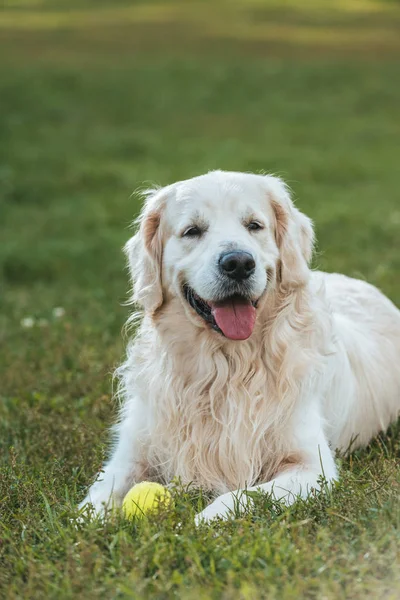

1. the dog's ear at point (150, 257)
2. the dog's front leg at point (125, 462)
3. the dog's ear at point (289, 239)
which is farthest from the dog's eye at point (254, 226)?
the dog's front leg at point (125, 462)

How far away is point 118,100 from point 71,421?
52.3 feet

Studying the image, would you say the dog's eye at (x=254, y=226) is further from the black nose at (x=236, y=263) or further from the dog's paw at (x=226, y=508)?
the dog's paw at (x=226, y=508)

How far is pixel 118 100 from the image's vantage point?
65.9ft

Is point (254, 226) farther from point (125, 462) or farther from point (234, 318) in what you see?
point (125, 462)

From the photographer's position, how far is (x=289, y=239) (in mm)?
4191

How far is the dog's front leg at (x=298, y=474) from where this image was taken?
136 inches

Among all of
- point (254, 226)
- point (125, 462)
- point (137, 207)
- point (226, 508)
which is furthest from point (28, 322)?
point (137, 207)

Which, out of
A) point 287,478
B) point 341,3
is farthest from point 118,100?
point 287,478

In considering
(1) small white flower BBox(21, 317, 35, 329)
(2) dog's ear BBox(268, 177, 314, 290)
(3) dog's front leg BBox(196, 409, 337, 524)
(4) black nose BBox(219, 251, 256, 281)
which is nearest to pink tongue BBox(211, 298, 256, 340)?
(4) black nose BBox(219, 251, 256, 281)

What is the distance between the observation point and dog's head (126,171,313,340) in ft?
12.6

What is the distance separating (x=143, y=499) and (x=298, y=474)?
2.13ft

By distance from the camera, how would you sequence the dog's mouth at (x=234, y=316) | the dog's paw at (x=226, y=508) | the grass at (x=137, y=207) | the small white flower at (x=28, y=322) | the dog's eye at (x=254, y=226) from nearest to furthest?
the grass at (x=137, y=207) → the dog's paw at (x=226, y=508) → the dog's mouth at (x=234, y=316) → the dog's eye at (x=254, y=226) → the small white flower at (x=28, y=322)

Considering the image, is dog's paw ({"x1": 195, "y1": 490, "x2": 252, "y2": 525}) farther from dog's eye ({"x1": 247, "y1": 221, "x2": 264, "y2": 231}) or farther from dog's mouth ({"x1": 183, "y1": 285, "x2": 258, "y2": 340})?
dog's eye ({"x1": 247, "y1": 221, "x2": 264, "y2": 231})

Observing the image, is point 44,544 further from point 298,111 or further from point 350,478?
point 298,111
